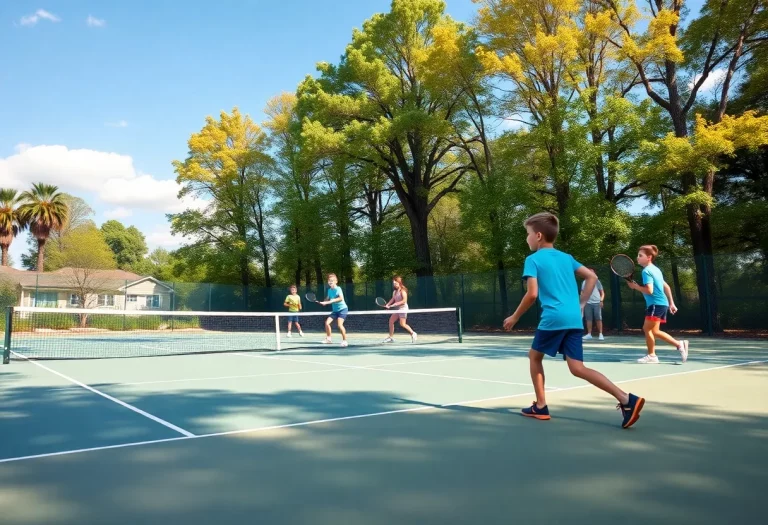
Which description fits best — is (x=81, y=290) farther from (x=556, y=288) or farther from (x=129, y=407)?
(x=556, y=288)

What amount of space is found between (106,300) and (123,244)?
51.4 m

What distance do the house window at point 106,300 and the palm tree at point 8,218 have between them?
14775mm

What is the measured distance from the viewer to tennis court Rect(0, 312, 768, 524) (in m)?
2.69

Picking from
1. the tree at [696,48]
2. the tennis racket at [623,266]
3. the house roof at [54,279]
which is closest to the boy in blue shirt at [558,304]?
the tennis racket at [623,266]

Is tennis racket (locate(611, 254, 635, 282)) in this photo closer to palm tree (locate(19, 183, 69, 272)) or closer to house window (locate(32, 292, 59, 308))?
house window (locate(32, 292, 59, 308))

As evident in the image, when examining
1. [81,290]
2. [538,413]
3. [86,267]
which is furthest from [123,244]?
[538,413]

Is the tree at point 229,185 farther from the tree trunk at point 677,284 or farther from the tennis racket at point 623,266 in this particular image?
the tennis racket at point 623,266

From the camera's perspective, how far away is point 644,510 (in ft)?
8.57

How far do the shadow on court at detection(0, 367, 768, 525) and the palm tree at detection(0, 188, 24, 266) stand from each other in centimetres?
4708

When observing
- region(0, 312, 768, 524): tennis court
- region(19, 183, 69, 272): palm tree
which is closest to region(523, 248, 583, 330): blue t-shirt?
region(0, 312, 768, 524): tennis court

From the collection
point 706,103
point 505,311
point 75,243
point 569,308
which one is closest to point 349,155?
point 505,311

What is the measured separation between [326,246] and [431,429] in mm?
28092

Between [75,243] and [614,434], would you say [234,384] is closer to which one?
[614,434]

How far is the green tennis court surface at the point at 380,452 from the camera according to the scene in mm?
2689
